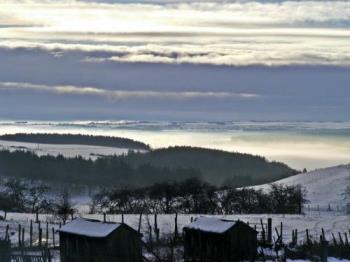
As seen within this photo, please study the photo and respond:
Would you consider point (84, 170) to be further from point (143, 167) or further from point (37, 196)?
point (37, 196)

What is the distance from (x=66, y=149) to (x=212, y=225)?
136320mm

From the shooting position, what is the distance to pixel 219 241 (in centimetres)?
3475

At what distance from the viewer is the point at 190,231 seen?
3597 cm

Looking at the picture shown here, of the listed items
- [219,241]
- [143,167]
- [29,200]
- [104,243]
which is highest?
[104,243]

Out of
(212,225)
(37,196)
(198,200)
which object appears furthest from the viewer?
(37,196)

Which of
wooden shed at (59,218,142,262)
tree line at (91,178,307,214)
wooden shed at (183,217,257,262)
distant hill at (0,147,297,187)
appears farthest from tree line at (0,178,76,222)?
wooden shed at (59,218,142,262)

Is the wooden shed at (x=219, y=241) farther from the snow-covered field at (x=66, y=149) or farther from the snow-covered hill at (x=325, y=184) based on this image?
the snow-covered field at (x=66, y=149)

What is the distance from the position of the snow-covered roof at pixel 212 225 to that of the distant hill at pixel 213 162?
86991 millimetres

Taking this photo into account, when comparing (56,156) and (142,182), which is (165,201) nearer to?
(142,182)

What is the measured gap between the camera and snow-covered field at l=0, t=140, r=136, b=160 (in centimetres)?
15488

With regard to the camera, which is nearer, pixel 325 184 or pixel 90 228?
pixel 90 228

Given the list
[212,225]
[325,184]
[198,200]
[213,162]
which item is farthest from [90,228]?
[213,162]

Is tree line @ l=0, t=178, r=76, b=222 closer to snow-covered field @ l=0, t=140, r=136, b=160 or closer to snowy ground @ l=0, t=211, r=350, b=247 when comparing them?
snowy ground @ l=0, t=211, r=350, b=247

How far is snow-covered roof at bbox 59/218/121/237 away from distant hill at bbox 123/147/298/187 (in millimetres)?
89029
